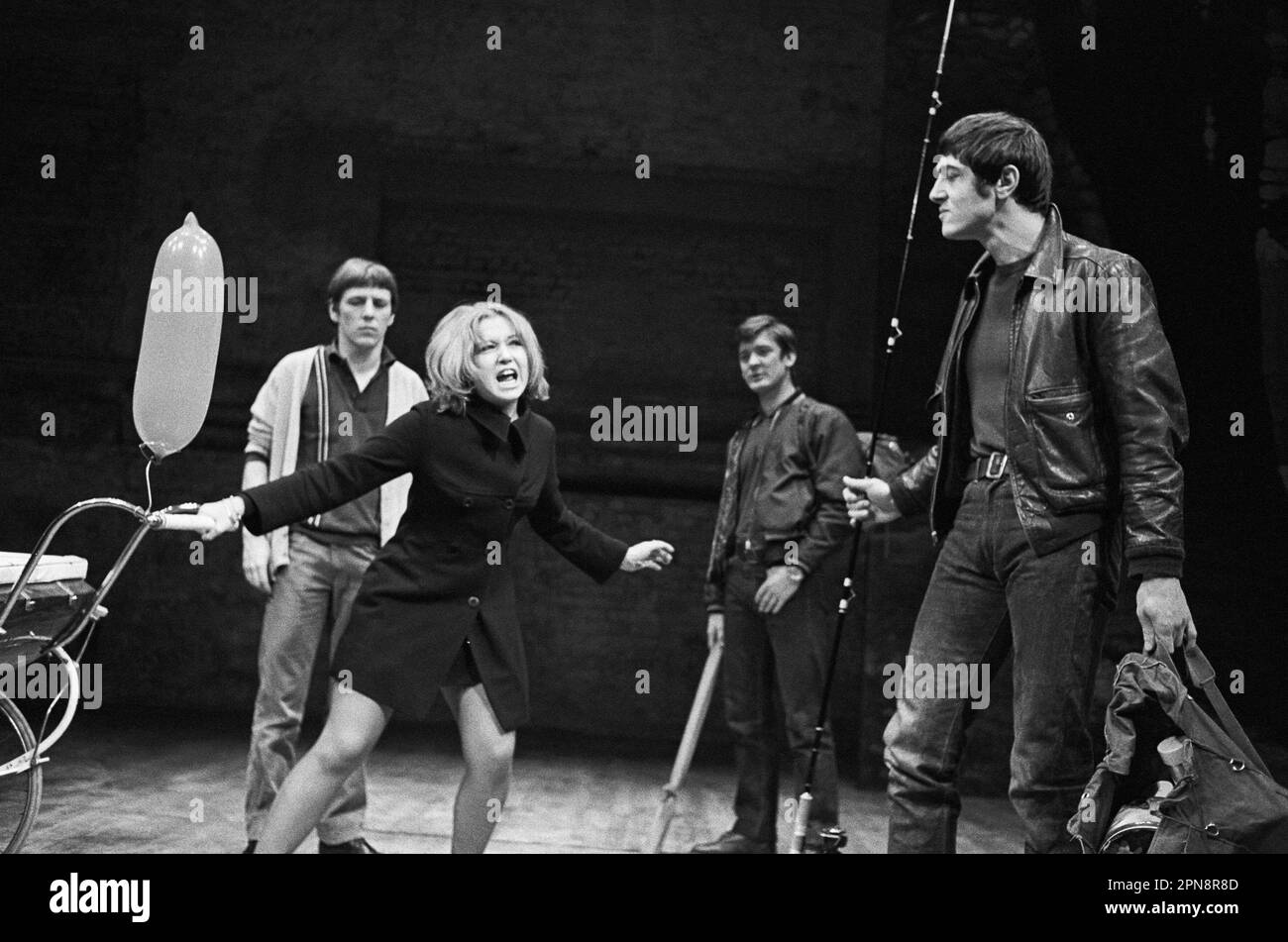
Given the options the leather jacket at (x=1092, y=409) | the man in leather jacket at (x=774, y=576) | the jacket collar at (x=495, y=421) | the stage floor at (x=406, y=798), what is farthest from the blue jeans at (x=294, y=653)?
the leather jacket at (x=1092, y=409)

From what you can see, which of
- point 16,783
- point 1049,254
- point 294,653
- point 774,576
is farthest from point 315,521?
point 1049,254

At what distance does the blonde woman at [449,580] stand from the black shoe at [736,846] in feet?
5.92

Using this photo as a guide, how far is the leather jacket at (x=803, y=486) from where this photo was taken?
562 cm

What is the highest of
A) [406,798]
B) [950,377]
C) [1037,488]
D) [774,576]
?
[950,377]

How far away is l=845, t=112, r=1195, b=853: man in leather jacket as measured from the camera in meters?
3.39

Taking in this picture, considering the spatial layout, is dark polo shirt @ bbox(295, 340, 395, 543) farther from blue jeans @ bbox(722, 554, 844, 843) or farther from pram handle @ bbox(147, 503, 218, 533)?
pram handle @ bbox(147, 503, 218, 533)

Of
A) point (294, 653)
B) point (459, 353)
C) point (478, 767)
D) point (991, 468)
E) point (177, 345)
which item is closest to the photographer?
point (177, 345)

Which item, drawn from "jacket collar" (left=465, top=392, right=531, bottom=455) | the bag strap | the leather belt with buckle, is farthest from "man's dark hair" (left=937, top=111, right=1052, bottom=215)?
"jacket collar" (left=465, top=392, right=531, bottom=455)

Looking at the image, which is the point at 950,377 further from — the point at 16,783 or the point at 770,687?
the point at 16,783

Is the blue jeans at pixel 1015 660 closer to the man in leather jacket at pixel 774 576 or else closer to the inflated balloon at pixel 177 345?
the man in leather jacket at pixel 774 576

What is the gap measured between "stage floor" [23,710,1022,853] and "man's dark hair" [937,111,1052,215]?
3173 millimetres

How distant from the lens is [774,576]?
5.54 metres

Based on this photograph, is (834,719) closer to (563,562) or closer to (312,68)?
(563,562)

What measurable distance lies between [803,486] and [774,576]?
0.43 m
